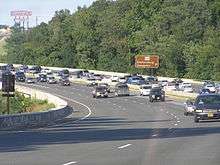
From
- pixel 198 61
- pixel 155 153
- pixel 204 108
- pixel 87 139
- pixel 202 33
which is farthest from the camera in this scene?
pixel 202 33

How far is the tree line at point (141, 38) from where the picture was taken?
143875 millimetres

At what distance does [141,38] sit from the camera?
159250mm

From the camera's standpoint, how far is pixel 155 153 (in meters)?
23.8

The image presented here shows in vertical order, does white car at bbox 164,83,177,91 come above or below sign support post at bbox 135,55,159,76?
below

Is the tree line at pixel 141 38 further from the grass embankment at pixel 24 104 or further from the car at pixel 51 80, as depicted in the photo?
the grass embankment at pixel 24 104

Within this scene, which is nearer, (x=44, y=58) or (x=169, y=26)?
(x=169, y=26)

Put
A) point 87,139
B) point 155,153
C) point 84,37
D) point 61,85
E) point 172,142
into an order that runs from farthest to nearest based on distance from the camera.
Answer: point 84,37 < point 61,85 < point 87,139 < point 172,142 < point 155,153

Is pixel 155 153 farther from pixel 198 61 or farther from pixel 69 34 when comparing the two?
pixel 69 34

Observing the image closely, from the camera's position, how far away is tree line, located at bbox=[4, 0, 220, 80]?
14388 centimetres

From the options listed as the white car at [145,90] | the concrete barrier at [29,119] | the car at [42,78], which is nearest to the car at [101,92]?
the white car at [145,90]

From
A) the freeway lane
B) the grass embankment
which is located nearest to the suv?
the freeway lane

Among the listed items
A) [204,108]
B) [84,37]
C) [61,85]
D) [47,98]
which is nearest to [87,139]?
[204,108]

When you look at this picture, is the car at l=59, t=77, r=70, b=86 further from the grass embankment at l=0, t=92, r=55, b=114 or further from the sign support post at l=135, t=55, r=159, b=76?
the grass embankment at l=0, t=92, r=55, b=114

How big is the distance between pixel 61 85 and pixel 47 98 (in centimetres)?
3853
